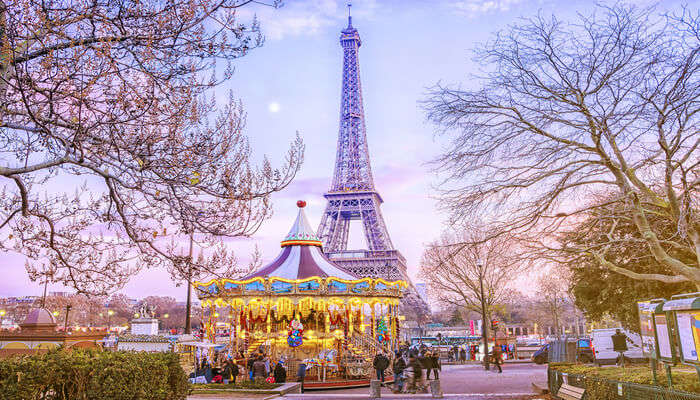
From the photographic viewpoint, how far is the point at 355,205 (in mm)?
65812

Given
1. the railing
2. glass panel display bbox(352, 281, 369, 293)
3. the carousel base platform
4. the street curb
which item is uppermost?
glass panel display bbox(352, 281, 369, 293)

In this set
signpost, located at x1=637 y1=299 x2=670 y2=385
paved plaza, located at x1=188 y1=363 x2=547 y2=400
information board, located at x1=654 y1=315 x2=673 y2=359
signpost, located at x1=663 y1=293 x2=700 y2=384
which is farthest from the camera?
paved plaza, located at x1=188 y1=363 x2=547 y2=400

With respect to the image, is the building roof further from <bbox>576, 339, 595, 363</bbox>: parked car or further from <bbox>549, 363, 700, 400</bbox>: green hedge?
<bbox>576, 339, 595, 363</bbox>: parked car

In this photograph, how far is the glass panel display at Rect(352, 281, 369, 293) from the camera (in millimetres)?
22359

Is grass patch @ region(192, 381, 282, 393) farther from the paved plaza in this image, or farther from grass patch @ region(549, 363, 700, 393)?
grass patch @ region(549, 363, 700, 393)

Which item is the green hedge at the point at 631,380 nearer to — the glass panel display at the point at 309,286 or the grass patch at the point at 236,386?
the grass patch at the point at 236,386

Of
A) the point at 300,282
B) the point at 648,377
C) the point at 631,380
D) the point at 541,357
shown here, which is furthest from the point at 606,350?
the point at 631,380

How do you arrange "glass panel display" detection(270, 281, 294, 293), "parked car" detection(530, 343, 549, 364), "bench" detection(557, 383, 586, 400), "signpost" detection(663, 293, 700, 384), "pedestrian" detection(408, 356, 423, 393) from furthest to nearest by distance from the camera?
"parked car" detection(530, 343, 549, 364) → "glass panel display" detection(270, 281, 294, 293) → "pedestrian" detection(408, 356, 423, 393) → "bench" detection(557, 383, 586, 400) → "signpost" detection(663, 293, 700, 384)

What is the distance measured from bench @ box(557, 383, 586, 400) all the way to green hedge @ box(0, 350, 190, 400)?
26.7 feet

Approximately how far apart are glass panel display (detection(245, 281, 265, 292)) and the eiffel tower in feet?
117

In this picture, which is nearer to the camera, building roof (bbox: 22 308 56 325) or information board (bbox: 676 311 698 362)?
information board (bbox: 676 311 698 362)

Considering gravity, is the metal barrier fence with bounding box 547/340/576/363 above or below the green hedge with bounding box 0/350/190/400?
below

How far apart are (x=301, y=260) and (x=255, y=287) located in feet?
9.18

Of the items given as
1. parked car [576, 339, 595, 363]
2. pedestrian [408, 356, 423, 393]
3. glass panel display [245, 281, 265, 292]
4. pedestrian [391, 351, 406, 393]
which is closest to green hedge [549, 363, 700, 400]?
pedestrian [408, 356, 423, 393]
